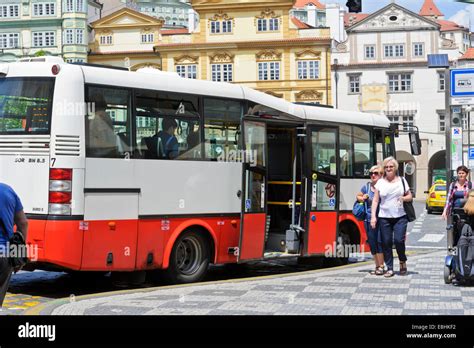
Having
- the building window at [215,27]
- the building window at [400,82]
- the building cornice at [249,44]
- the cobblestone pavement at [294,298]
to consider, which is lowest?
the cobblestone pavement at [294,298]

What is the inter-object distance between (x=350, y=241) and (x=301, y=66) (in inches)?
2343

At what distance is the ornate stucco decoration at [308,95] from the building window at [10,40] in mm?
30163

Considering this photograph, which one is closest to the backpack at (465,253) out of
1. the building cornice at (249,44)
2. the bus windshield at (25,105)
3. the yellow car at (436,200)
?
the bus windshield at (25,105)

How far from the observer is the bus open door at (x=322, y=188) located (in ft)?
50.7

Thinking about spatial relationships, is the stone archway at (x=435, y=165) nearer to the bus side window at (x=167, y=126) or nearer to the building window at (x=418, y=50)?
the building window at (x=418, y=50)

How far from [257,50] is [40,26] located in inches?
977

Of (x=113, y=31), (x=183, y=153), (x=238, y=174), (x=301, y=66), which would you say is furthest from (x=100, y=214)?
(x=113, y=31)

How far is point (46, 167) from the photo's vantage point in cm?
1148

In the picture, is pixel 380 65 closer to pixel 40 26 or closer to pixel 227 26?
pixel 227 26

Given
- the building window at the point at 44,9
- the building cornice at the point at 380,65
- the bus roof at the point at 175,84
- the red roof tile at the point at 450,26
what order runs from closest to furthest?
1. the bus roof at the point at 175,84
2. the building cornice at the point at 380,65
3. the building window at the point at 44,9
4. the red roof tile at the point at 450,26

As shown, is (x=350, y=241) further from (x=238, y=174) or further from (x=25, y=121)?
(x=25, y=121)
